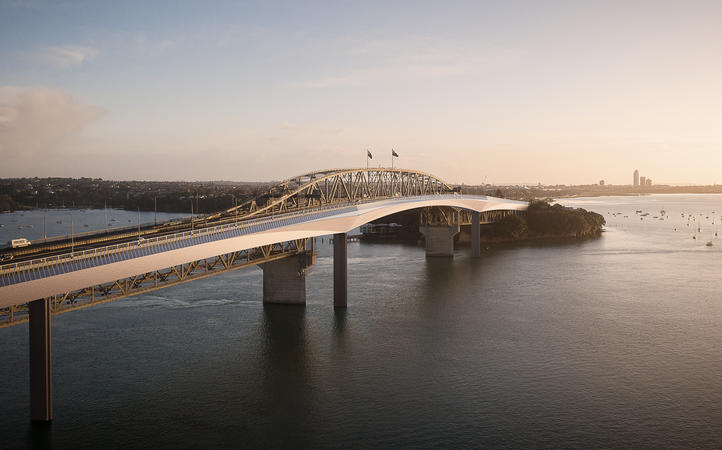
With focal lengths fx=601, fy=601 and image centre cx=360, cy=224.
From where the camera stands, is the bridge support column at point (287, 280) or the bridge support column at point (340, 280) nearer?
the bridge support column at point (340, 280)

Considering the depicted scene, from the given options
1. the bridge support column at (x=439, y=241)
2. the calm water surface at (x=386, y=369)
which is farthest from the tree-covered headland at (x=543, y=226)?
the calm water surface at (x=386, y=369)

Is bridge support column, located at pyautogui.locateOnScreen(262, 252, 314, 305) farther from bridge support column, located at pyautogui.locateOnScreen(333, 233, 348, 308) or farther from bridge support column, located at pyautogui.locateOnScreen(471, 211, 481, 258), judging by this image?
bridge support column, located at pyautogui.locateOnScreen(471, 211, 481, 258)

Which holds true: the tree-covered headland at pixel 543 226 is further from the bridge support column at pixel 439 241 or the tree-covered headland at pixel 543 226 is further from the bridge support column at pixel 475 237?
the bridge support column at pixel 439 241

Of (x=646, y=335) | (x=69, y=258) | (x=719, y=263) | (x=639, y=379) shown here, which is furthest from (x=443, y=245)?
(x=69, y=258)

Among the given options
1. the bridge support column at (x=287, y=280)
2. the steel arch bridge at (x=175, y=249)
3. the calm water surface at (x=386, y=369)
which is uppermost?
the steel arch bridge at (x=175, y=249)

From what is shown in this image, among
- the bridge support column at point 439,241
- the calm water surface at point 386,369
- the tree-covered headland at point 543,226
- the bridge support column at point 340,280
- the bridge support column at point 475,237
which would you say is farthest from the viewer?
the tree-covered headland at point 543,226
